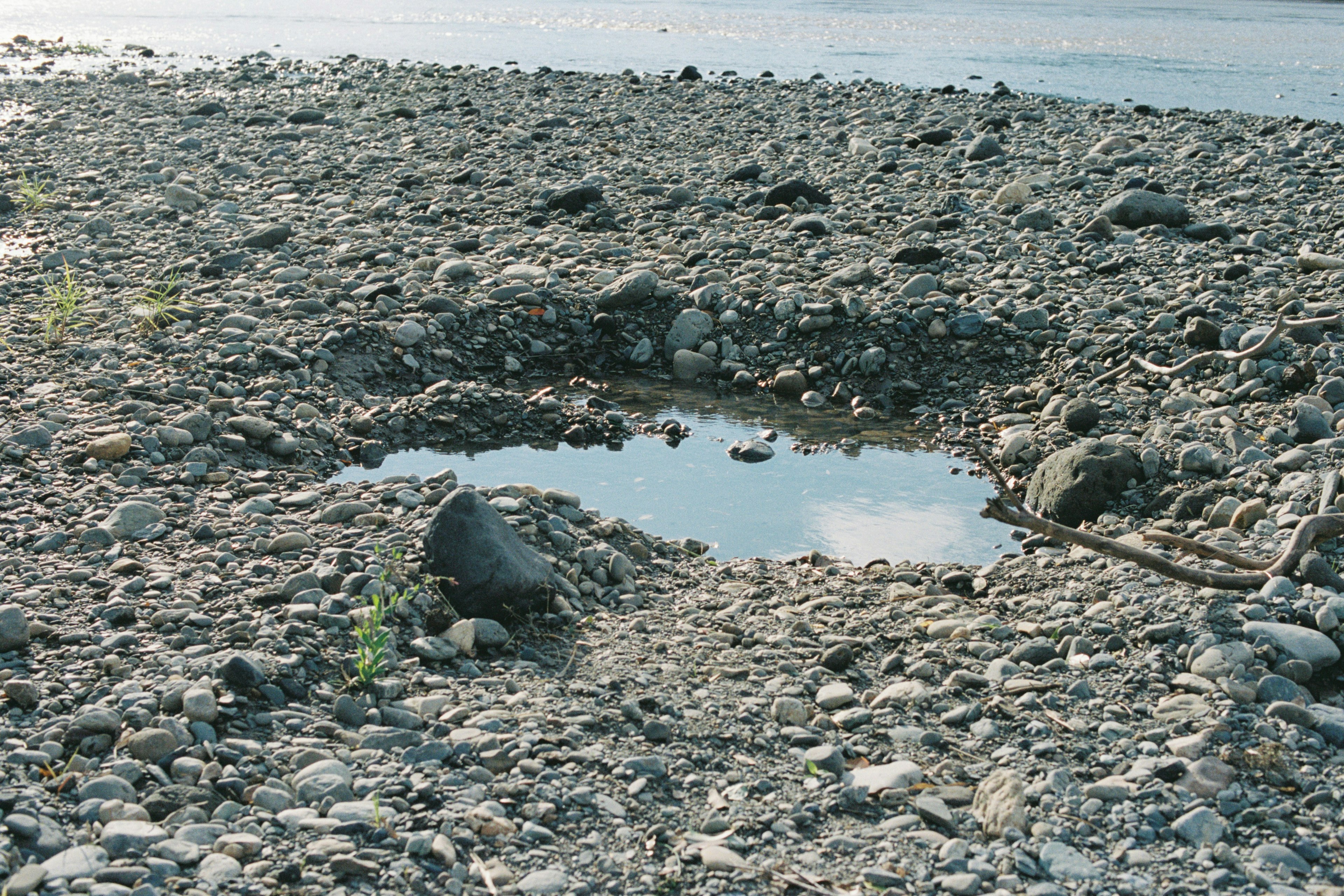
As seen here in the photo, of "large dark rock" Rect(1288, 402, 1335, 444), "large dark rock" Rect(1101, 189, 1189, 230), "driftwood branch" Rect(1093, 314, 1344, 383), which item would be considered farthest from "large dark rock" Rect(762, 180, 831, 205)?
"large dark rock" Rect(1288, 402, 1335, 444)

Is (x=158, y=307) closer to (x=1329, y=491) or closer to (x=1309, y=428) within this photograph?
(x=1329, y=491)

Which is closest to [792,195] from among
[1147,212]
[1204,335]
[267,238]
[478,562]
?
[1147,212]

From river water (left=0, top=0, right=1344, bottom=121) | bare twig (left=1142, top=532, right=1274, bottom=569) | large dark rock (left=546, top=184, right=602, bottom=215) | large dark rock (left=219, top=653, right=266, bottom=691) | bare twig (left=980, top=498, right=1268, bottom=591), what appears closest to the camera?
large dark rock (left=219, top=653, right=266, bottom=691)

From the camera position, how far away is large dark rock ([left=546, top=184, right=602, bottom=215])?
8.31 metres

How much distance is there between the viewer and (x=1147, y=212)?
7.73 meters

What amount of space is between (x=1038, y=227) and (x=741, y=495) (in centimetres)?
407

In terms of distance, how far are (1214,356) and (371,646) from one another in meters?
4.55

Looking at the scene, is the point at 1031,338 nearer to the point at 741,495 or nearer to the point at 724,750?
the point at 741,495

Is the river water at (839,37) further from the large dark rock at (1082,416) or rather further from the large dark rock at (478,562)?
the large dark rock at (478,562)

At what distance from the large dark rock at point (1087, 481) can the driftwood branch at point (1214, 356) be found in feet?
3.42

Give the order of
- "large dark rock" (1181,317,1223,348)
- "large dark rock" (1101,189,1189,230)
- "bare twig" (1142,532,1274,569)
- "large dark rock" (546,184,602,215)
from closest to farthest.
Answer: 1. "bare twig" (1142,532,1274,569)
2. "large dark rock" (1181,317,1223,348)
3. "large dark rock" (1101,189,1189,230)
4. "large dark rock" (546,184,602,215)

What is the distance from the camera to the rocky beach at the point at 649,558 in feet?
8.59

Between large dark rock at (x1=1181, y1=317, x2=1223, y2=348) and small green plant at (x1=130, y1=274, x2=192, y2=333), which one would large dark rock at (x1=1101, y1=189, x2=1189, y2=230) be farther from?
small green plant at (x1=130, y1=274, x2=192, y2=333)

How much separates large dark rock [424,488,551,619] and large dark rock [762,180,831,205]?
542 centimetres
